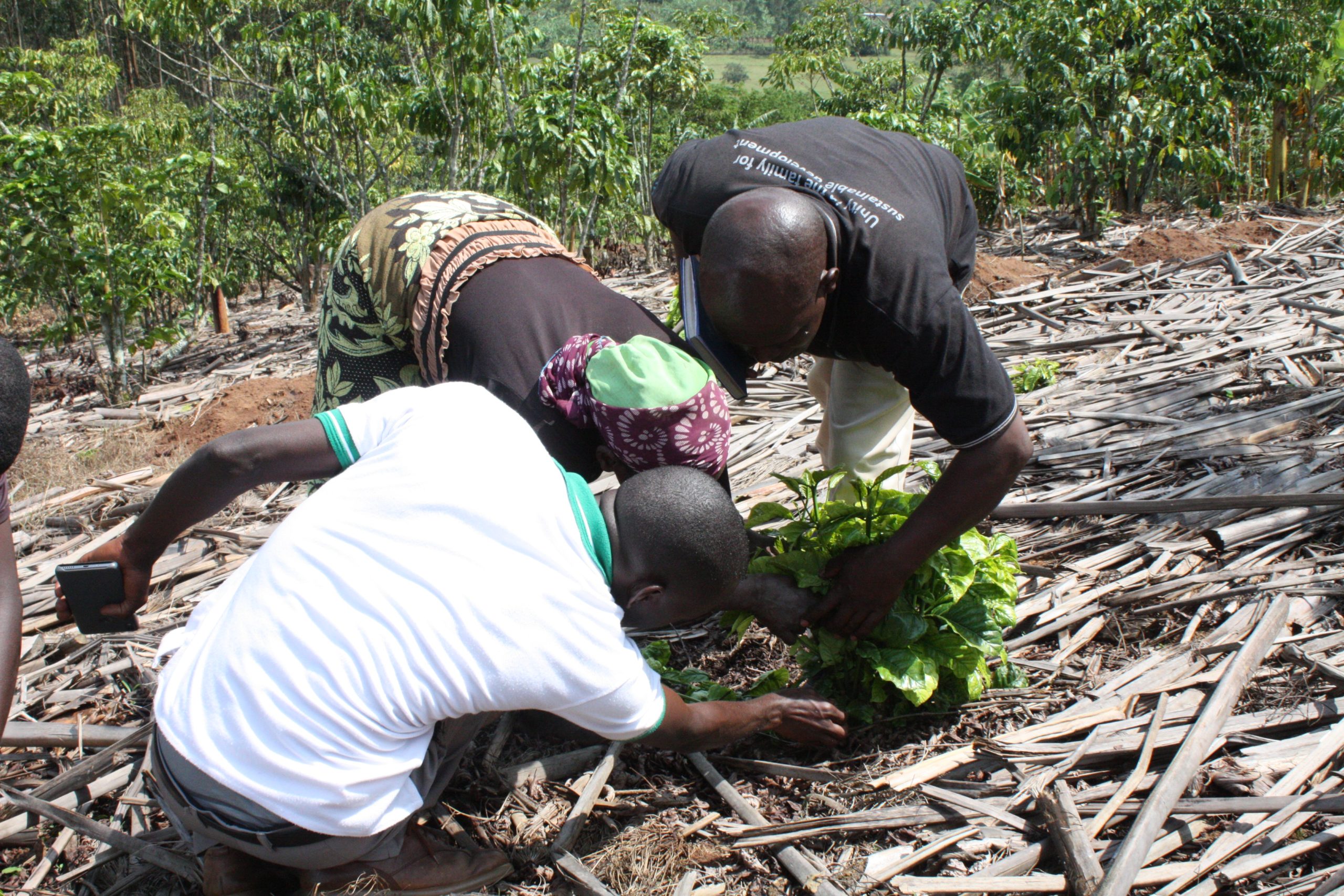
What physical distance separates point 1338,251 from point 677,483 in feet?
24.8

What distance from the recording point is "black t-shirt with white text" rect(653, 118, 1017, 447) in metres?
2.22

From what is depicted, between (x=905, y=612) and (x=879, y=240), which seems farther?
(x=905, y=612)

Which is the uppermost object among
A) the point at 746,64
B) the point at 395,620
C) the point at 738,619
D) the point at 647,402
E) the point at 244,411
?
the point at 746,64

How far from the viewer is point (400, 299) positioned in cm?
286

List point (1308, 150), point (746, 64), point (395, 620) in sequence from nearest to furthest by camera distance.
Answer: point (395, 620)
point (1308, 150)
point (746, 64)

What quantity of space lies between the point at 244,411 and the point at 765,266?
5.03 m

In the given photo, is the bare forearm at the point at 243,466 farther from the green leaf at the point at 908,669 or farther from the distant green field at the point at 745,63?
the distant green field at the point at 745,63

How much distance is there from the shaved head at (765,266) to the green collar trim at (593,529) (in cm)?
57

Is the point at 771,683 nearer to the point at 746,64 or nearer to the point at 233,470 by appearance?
the point at 233,470

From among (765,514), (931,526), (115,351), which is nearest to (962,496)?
(931,526)

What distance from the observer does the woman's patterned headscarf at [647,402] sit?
2.17 meters

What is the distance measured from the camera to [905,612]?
2.59m

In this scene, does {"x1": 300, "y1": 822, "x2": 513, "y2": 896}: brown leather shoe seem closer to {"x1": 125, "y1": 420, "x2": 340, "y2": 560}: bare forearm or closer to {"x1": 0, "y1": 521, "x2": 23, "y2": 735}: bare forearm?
{"x1": 0, "y1": 521, "x2": 23, "y2": 735}: bare forearm

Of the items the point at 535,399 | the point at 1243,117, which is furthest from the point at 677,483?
the point at 1243,117
